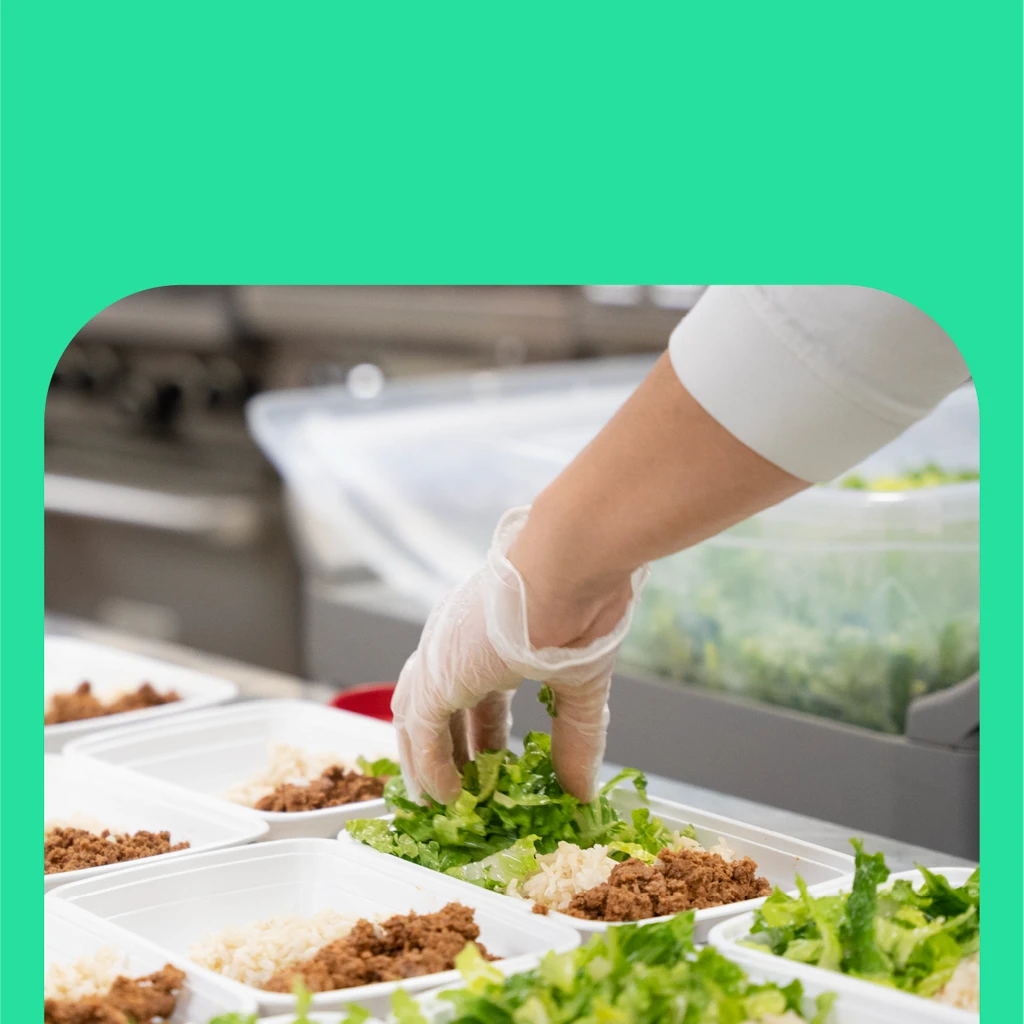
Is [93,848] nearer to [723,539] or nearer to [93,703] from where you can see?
[93,703]

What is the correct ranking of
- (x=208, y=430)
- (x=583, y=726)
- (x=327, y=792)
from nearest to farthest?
(x=583, y=726)
(x=327, y=792)
(x=208, y=430)

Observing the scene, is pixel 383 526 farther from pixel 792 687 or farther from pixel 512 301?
pixel 512 301

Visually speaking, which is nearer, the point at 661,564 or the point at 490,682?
the point at 490,682

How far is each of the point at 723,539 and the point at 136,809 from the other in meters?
0.90

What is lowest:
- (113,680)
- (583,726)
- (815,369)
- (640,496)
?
(113,680)

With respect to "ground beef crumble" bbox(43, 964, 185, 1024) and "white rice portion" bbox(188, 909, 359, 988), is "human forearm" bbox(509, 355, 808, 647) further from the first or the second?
"ground beef crumble" bbox(43, 964, 185, 1024)

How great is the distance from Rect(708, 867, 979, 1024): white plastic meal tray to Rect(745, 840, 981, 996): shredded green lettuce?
0.06 ft

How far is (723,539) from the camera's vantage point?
6.34 ft

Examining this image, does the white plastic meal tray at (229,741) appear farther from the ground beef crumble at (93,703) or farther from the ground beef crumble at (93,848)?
the ground beef crumble at (93,848)

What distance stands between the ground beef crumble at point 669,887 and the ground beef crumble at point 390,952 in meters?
0.13

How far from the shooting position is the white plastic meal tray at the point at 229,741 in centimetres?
190

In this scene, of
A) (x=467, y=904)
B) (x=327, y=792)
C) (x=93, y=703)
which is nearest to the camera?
(x=467, y=904)

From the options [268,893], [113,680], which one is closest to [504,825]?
[268,893]

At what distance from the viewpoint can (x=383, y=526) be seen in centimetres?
248
